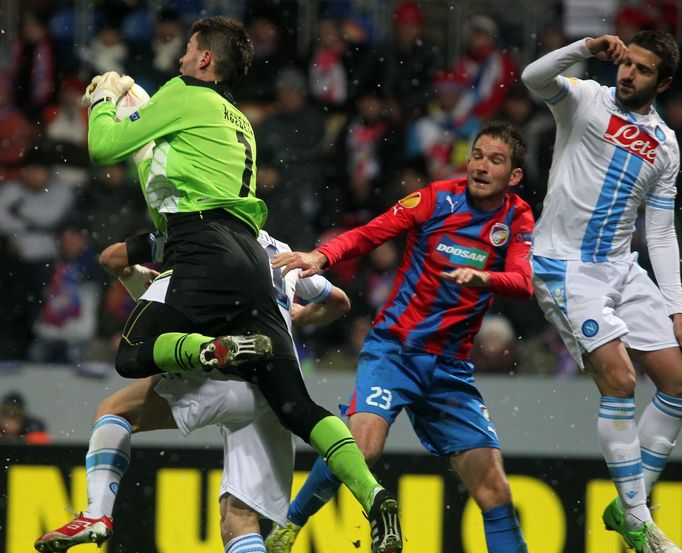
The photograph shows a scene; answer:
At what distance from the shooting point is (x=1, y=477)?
260 inches

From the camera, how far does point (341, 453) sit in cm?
473

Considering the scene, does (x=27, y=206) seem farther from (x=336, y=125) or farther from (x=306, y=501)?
(x=306, y=501)

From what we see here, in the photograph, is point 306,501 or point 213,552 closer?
point 306,501

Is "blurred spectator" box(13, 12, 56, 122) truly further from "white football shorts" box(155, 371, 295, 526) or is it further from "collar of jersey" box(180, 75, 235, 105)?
"white football shorts" box(155, 371, 295, 526)

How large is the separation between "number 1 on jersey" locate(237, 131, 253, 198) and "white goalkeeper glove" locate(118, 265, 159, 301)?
2.09 feet

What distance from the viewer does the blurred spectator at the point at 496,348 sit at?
8.38 metres

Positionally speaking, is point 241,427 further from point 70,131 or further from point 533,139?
point 533,139

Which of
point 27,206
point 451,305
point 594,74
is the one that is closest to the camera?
point 451,305

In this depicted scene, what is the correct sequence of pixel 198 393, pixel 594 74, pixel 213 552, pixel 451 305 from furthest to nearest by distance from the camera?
1. pixel 594 74
2. pixel 213 552
3. pixel 451 305
4. pixel 198 393

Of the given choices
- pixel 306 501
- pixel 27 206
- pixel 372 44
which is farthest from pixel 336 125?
pixel 306 501

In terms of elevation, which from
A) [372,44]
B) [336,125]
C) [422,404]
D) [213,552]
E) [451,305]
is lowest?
[213,552]

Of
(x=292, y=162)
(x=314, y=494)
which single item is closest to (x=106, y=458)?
(x=314, y=494)

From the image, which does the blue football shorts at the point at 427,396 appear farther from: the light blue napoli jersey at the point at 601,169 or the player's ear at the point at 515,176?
the player's ear at the point at 515,176

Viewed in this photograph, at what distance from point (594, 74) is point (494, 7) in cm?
95
